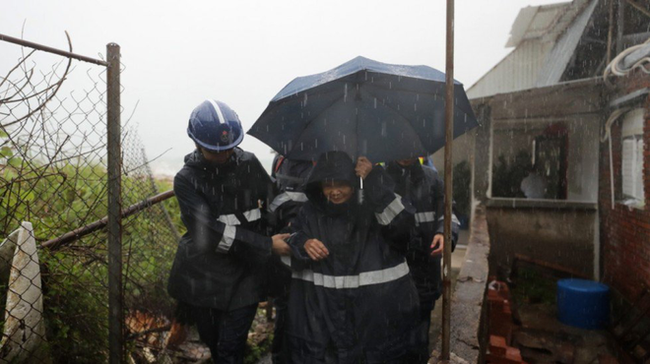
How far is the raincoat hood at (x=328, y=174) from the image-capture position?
2.38 meters

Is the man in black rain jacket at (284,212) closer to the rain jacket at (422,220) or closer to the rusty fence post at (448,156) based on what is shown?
the rain jacket at (422,220)

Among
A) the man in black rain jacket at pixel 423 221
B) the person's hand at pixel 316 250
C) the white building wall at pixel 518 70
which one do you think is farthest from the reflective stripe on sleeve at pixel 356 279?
the white building wall at pixel 518 70

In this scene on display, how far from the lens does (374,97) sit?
277cm

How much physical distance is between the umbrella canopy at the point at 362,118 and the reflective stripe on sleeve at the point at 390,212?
48 centimetres

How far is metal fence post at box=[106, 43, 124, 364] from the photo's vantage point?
2.19m

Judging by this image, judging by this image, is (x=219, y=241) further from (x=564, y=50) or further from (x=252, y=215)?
(x=564, y=50)

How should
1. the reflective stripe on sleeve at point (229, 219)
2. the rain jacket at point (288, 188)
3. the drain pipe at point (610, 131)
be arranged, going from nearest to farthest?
the reflective stripe on sleeve at point (229, 219), the rain jacket at point (288, 188), the drain pipe at point (610, 131)

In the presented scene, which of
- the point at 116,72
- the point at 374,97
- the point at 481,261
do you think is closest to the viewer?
the point at 116,72

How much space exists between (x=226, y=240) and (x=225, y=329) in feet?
1.92

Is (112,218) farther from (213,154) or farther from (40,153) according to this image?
(213,154)

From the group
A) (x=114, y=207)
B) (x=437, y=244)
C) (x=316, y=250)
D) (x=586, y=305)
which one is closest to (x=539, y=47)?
(x=586, y=305)

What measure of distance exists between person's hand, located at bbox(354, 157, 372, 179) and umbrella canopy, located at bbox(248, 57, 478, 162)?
0.95 ft

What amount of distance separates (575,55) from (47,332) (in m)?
9.15

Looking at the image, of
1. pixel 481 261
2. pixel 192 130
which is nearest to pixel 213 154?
pixel 192 130
